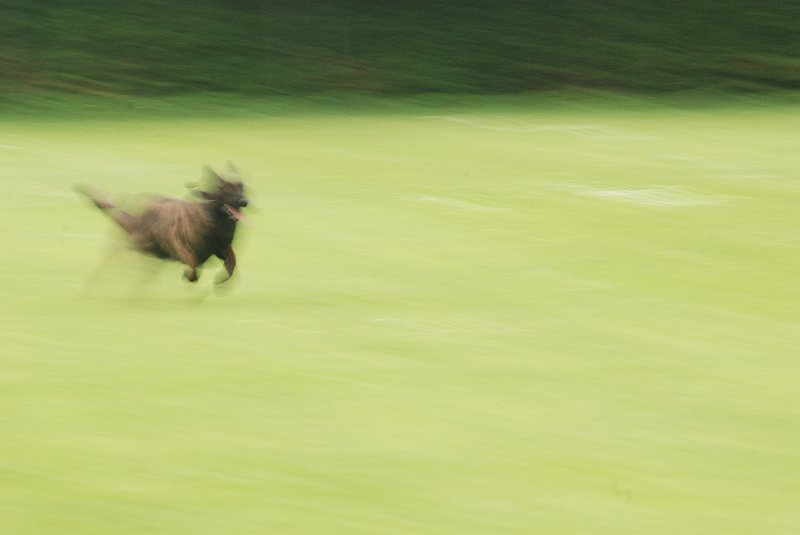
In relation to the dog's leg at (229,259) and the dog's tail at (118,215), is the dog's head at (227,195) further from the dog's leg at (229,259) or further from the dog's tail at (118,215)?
the dog's tail at (118,215)

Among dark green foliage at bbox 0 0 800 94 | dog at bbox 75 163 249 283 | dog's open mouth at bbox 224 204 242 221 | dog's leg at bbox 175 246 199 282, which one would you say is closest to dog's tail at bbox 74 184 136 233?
dog at bbox 75 163 249 283

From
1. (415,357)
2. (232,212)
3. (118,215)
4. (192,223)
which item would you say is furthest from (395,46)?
(415,357)

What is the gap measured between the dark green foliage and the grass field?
7145 millimetres

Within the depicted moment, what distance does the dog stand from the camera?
347 inches

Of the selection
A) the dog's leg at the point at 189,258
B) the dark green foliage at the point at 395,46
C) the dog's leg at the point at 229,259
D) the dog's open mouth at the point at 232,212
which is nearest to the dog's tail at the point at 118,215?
the dog's leg at the point at 189,258

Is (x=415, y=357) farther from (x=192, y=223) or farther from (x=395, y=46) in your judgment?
(x=395, y=46)

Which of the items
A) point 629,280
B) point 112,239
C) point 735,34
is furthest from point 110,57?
point 629,280

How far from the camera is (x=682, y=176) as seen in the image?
616 inches

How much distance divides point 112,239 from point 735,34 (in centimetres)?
1598

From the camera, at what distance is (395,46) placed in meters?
24.4

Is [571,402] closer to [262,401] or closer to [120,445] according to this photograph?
[262,401]

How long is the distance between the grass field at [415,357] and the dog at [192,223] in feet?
1.16

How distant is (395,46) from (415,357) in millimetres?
16460

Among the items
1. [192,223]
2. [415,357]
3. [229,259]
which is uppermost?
[192,223]
